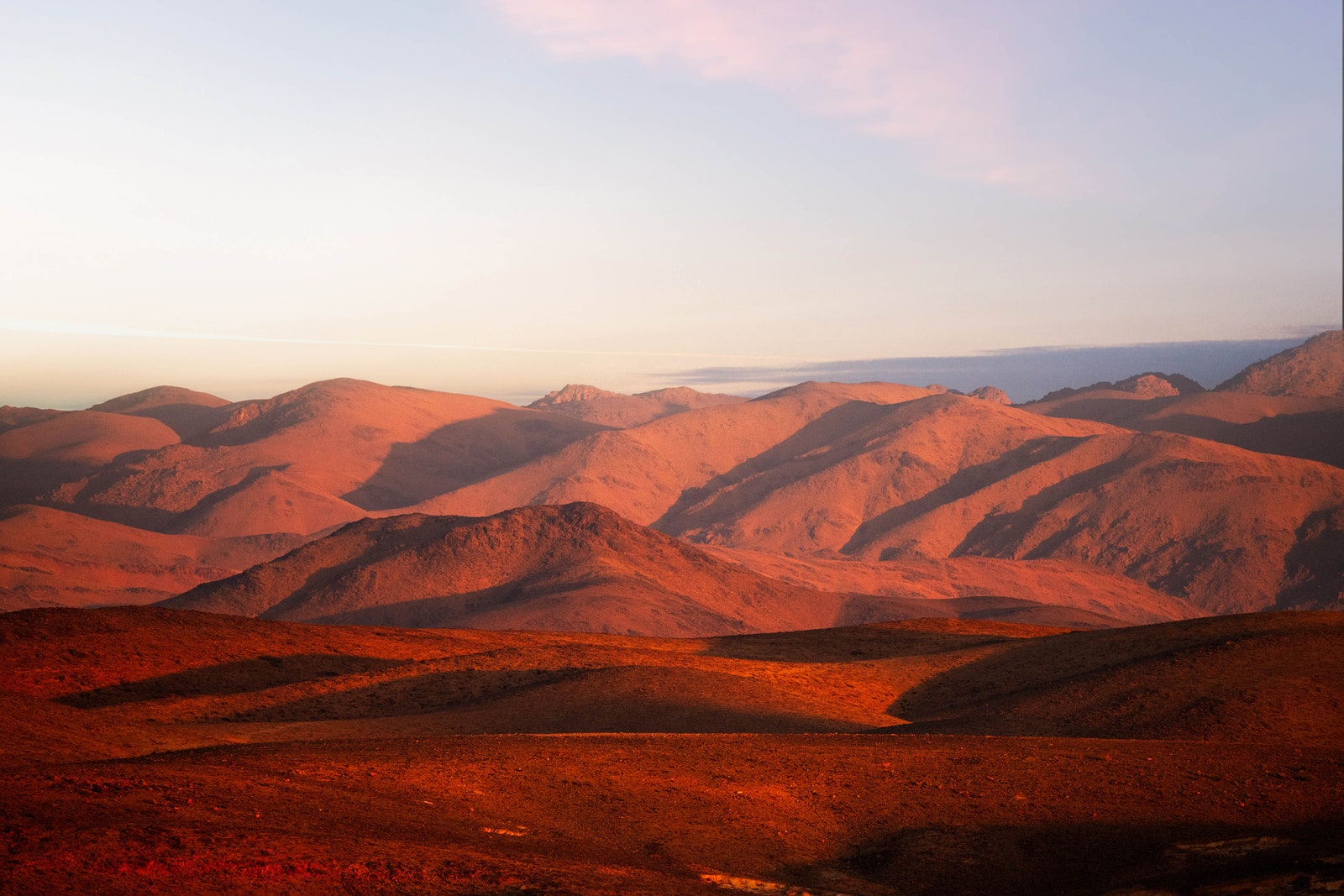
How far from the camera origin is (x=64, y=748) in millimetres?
17953

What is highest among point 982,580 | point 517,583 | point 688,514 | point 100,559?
point 100,559

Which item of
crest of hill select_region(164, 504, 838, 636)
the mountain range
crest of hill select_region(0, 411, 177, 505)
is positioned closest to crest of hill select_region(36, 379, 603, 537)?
the mountain range

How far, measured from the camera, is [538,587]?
8350 centimetres

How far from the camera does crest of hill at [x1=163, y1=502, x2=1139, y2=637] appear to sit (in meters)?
79.8

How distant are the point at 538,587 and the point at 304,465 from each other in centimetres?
8624

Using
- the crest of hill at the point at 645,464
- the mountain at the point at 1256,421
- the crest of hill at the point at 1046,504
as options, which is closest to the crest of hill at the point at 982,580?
the crest of hill at the point at 1046,504

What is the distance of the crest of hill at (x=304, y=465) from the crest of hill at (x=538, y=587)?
41.3 meters

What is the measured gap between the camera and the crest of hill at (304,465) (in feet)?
440

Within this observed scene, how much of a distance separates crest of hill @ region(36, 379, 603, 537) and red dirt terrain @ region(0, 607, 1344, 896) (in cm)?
10435

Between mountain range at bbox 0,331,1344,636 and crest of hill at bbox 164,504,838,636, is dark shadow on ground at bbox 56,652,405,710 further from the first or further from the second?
mountain range at bbox 0,331,1344,636

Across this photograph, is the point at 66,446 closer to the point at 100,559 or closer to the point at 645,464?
the point at 100,559

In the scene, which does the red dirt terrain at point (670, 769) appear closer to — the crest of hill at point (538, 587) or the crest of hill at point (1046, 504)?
the crest of hill at point (538, 587)

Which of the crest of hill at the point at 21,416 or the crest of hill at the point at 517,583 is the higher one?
the crest of hill at the point at 21,416

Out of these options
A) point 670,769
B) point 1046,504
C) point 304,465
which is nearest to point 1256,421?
point 1046,504
